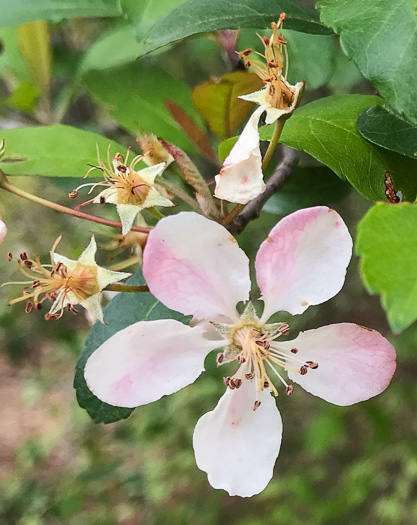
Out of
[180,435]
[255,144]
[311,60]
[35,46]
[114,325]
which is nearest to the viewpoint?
[255,144]

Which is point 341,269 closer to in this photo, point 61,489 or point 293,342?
point 293,342

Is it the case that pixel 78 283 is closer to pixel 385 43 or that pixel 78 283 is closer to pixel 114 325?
pixel 114 325

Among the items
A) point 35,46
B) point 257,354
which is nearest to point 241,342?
point 257,354

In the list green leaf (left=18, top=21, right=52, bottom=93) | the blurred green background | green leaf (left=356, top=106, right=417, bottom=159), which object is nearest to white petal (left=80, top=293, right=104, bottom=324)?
green leaf (left=356, top=106, right=417, bottom=159)

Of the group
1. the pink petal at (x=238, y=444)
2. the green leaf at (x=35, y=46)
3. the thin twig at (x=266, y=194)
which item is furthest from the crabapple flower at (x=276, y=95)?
the green leaf at (x=35, y=46)

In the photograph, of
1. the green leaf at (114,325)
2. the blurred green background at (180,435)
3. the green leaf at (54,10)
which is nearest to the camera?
the green leaf at (114,325)

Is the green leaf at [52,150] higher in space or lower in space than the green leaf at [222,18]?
lower

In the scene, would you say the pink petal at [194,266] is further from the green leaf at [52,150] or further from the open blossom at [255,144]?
the green leaf at [52,150]
